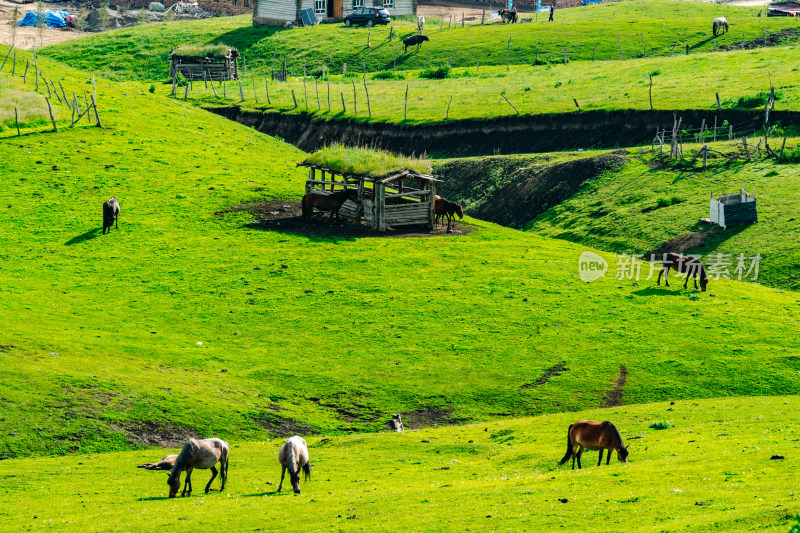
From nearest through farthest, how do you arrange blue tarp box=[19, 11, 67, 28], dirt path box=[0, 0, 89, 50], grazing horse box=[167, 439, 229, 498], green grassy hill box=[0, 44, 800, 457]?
grazing horse box=[167, 439, 229, 498]
green grassy hill box=[0, 44, 800, 457]
dirt path box=[0, 0, 89, 50]
blue tarp box=[19, 11, 67, 28]

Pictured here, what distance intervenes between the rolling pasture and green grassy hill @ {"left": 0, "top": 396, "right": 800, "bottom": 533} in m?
0.10

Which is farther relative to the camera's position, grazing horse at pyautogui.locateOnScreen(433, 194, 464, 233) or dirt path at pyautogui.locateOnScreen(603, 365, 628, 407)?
grazing horse at pyautogui.locateOnScreen(433, 194, 464, 233)

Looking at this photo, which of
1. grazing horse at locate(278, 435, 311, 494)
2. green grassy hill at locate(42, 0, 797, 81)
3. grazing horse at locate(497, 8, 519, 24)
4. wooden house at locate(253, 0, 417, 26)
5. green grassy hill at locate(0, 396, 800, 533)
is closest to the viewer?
green grassy hill at locate(0, 396, 800, 533)

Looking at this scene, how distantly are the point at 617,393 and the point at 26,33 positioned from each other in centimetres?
11126

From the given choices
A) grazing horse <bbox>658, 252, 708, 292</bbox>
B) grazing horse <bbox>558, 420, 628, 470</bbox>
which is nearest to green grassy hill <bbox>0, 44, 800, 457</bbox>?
grazing horse <bbox>658, 252, 708, 292</bbox>

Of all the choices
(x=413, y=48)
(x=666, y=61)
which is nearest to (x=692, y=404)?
(x=666, y=61)

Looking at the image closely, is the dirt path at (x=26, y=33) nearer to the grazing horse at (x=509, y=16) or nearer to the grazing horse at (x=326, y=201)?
the grazing horse at (x=509, y=16)

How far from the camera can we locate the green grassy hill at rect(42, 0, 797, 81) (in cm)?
10131

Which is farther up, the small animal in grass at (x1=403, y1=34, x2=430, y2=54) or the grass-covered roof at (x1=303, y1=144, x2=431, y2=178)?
the small animal in grass at (x1=403, y1=34, x2=430, y2=54)

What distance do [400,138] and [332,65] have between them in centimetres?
2831

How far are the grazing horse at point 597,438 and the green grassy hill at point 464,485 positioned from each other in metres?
0.49

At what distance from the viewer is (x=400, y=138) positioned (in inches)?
3152

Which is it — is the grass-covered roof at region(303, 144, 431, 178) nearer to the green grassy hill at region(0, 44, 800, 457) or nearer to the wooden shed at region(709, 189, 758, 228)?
the green grassy hill at region(0, 44, 800, 457)

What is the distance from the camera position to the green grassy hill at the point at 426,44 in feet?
332
